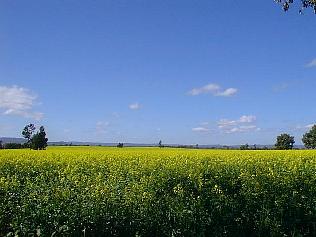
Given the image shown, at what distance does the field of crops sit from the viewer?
8203mm

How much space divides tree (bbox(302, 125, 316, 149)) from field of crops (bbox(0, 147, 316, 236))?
115255 mm

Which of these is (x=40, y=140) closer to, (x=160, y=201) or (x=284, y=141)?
(x=284, y=141)

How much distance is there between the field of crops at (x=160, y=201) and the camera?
26.9 feet

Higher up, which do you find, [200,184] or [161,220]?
[200,184]

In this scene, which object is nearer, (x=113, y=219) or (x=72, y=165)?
(x=113, y=219)

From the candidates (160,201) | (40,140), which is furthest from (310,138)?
(160,201)

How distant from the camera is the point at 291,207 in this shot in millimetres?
11469

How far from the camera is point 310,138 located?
12550 cm

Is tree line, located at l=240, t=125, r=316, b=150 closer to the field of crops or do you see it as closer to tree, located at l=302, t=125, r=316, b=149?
tree, located at l=302, t=125, r=316, b=149

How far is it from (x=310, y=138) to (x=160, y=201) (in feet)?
403

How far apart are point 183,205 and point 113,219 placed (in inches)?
70.2

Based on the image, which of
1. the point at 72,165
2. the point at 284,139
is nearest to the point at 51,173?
the point at 72,165

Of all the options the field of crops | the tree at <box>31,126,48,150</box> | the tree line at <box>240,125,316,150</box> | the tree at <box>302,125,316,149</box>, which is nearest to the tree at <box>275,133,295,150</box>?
the tree line at <box>240,125,316,150</box>

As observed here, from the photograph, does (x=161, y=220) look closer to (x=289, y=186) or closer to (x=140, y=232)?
(x=140, y=232)
